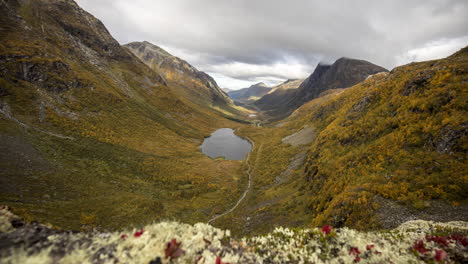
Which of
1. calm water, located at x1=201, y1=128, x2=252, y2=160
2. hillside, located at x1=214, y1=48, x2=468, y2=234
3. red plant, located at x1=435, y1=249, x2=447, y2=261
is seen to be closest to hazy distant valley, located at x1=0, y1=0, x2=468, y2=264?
hillside, located at x1=214, y1=48, x2=468, y2=234

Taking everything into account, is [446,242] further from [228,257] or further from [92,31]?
[92,31]

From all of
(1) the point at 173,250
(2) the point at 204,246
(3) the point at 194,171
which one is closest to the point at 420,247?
(2) the point at 204,246

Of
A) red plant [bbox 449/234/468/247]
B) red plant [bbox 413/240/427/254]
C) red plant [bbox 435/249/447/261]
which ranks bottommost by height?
red plant [bbox 413/240/427/254]

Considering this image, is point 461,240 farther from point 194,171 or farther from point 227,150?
point 227,150

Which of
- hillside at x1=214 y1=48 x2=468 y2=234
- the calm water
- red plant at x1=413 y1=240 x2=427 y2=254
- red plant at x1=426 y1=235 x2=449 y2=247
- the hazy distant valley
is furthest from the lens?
the calm water

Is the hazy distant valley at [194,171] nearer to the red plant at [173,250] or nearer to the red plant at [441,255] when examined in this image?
the red plant at [173,250]

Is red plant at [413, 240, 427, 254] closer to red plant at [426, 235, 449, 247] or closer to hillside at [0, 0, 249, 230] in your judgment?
red plant at [426, 235, 449, 247]
